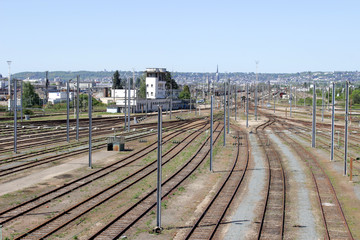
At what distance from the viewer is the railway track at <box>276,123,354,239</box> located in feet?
54.4

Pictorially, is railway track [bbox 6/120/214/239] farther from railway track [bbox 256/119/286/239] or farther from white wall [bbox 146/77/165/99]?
white wall [bbox 146/77/165/99]

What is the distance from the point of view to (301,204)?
68.3 ft

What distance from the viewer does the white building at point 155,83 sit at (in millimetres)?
107688

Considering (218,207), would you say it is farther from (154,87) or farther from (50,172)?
(154,87)

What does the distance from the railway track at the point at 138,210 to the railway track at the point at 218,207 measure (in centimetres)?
236

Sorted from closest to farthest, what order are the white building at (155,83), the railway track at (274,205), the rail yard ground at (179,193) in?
the railway track at (274,205), the rail yard ground at (179,193), the white building at (155,83)

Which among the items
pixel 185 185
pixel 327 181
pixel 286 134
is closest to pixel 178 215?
pixel 185 185

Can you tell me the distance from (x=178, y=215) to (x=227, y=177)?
29.1 feet

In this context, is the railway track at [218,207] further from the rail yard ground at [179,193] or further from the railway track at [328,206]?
the railway track at [328,206]

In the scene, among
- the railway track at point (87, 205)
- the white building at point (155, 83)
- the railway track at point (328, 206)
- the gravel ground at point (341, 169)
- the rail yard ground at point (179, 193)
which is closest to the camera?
the railway track at point (87, 205)

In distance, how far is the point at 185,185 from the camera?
82.1ft

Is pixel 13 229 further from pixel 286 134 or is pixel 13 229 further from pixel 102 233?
pixel 286 134

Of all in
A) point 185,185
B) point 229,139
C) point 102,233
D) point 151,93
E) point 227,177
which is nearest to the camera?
point 102,233

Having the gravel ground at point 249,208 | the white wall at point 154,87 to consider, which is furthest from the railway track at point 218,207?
the white wall at point 154,87
